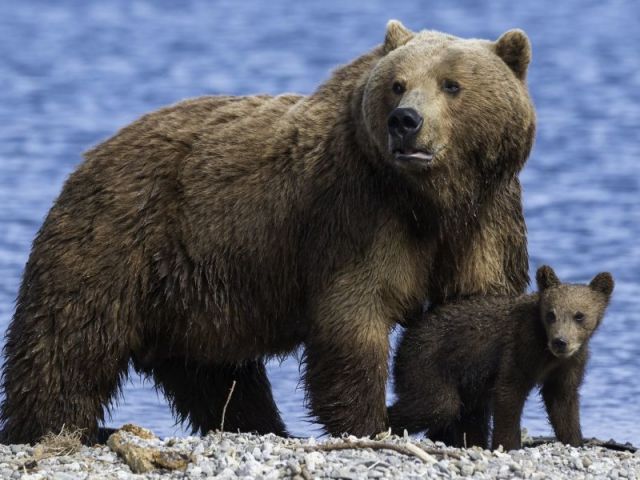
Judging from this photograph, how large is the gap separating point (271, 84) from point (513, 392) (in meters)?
19.1

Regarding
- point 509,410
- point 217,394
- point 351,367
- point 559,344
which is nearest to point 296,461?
point 351,367

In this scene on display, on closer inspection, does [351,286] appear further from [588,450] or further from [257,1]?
[257,1]

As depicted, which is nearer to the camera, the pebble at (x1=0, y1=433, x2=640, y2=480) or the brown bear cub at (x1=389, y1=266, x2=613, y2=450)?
the pebble at (x1=0, y1=433, x2=640, y2=480)

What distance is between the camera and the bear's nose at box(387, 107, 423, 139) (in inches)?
364

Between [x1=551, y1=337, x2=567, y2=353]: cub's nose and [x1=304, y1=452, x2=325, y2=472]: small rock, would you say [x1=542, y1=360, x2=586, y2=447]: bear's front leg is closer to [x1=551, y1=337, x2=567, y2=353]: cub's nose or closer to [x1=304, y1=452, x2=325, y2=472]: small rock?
[x1=551, y1=337, x2=567, y2=353]: cub's nose

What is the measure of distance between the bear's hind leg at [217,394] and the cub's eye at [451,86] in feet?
7.69

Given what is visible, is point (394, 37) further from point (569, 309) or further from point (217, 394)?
point (217, 394)

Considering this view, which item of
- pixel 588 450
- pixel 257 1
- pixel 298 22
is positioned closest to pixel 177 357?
pixel 588 450

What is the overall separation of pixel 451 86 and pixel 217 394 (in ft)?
8.76

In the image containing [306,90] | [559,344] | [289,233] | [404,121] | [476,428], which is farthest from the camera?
[306,90]

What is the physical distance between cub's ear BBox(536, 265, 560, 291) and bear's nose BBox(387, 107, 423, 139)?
1.34m

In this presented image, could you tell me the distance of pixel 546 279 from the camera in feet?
33.2

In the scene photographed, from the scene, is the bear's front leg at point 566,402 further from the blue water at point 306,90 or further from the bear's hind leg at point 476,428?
the blue water at point 306,90

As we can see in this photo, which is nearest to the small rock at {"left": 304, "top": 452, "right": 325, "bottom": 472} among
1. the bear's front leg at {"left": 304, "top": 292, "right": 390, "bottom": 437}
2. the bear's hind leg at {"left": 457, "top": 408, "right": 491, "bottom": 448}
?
the bear's front leg at {"left": 304, "top": 292, "right": 390, "bottom": 437}
